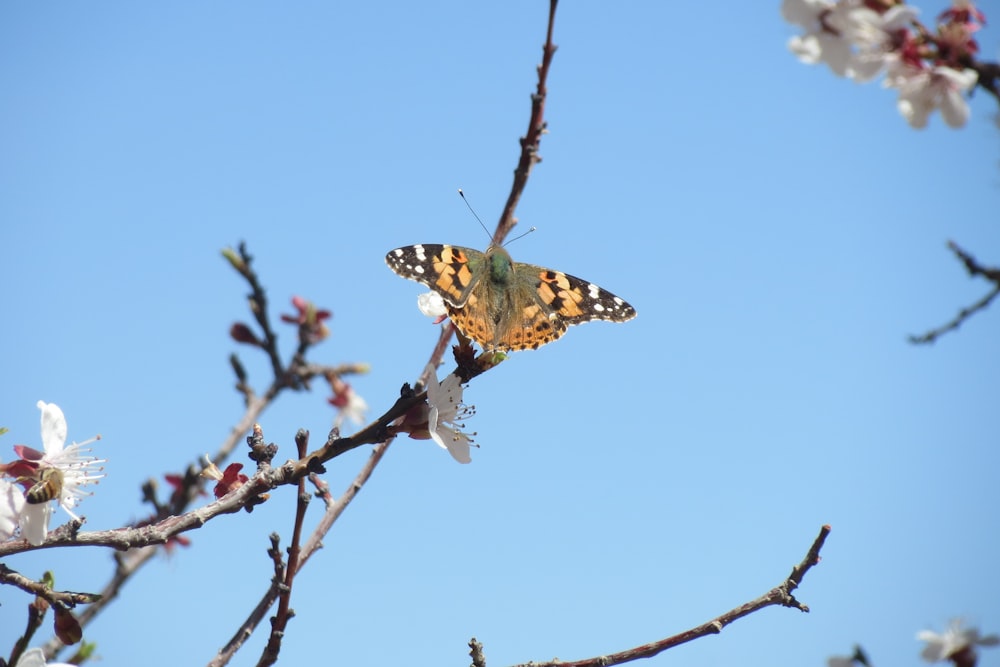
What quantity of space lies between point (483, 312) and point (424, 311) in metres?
0.28

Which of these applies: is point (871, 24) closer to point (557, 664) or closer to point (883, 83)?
point (883, 83)

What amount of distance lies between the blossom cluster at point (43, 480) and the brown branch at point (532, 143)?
148cm

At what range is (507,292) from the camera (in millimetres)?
3732

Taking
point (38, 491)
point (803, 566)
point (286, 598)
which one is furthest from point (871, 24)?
point (38, 491)

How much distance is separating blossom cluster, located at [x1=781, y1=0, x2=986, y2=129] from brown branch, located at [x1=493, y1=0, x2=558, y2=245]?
0.85 meters

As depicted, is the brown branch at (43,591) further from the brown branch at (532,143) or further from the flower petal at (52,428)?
the brown branch at (532,143)

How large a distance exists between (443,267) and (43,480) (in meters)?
1.80

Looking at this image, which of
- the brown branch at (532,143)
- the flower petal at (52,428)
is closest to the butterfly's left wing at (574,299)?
the brown branch at (532,143)

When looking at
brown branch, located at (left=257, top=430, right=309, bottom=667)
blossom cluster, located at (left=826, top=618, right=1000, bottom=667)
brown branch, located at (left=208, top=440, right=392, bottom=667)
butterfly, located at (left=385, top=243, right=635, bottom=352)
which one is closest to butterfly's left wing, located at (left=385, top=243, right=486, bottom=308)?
butterfly, located at (left=385, top=243, right=635, bottom=352)

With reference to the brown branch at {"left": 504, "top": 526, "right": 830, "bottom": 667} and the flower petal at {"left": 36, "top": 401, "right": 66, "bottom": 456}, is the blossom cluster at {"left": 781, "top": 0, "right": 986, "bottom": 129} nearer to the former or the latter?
the brown branch at {"left": 504, "top": 526, "right": 830, "bottom": 667}

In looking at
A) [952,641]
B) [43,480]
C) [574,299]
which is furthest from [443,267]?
[952,641]

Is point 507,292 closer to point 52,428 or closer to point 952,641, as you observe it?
point 52,428

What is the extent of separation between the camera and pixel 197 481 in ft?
14.0

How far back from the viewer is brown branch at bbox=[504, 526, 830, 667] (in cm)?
200
